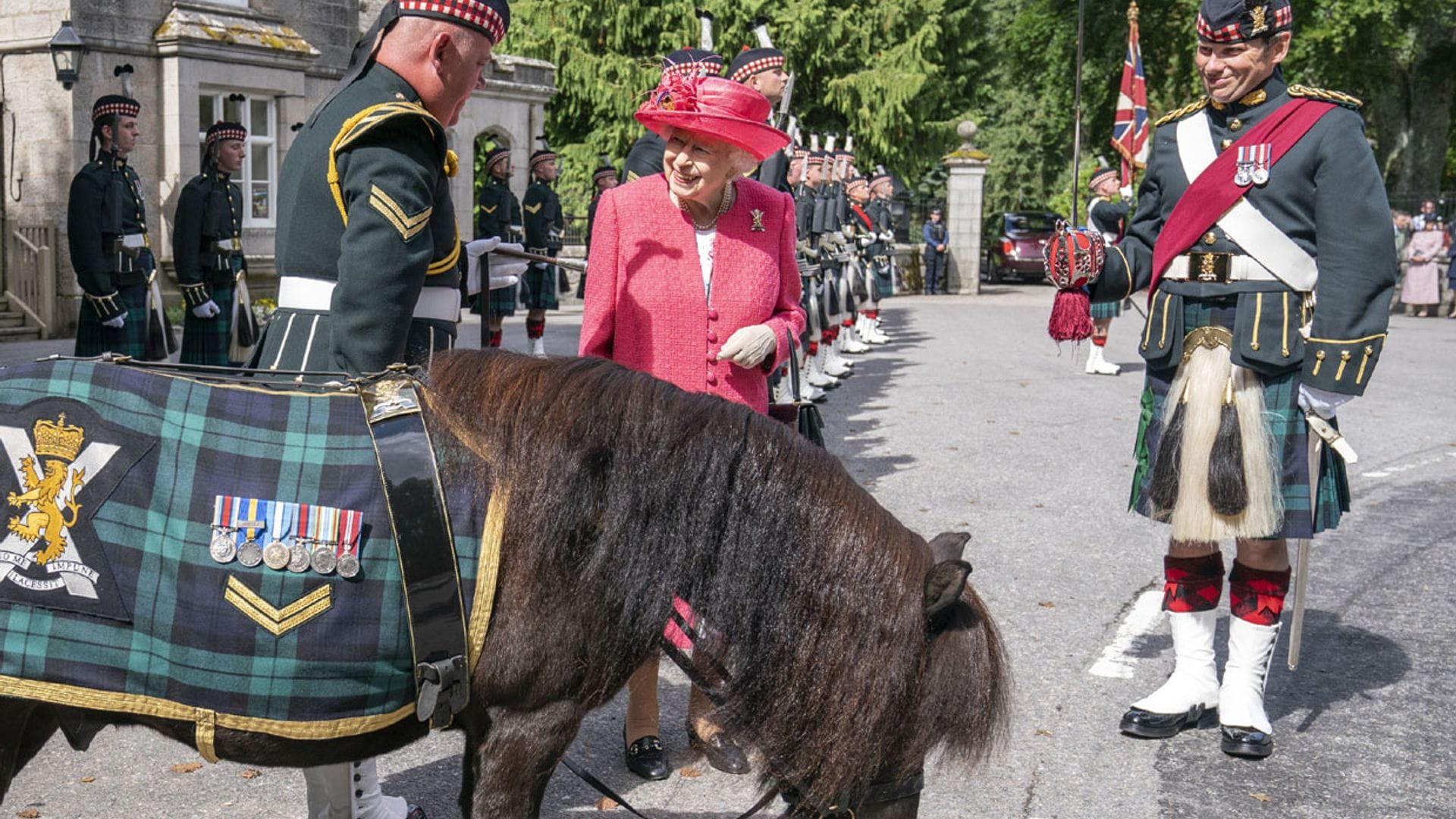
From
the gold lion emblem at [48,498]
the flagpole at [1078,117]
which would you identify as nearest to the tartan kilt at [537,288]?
the flagpole at [1078,117]

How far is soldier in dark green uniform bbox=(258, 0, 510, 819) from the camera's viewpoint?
263cm

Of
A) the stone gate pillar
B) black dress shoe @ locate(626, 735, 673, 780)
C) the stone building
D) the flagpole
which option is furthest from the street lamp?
the stone gate pillar

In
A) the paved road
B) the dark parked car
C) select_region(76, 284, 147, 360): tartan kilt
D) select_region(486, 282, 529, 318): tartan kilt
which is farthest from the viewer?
the dark parked car

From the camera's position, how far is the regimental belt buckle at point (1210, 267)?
4.23m

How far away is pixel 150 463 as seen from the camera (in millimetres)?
2270

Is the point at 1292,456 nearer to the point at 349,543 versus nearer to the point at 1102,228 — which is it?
the point at 349,543

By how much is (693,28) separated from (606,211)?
25.5m

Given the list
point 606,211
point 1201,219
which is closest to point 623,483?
point 606,211

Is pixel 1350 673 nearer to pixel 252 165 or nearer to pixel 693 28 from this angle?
pixel 252 165

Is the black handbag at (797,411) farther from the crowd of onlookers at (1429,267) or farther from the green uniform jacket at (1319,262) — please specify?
the crowd of onlookers at (1429,267)

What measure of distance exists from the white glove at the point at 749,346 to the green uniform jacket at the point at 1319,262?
1.26 metres

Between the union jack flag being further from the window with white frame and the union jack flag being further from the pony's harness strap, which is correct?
the window with white frame

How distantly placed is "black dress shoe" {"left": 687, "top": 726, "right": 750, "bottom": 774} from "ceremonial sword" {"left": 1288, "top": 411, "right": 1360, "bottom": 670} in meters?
2.37

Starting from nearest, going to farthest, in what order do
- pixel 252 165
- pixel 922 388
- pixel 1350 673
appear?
1. pixel 1350 673
2. pixel 922 388
3. pixel 252 165
